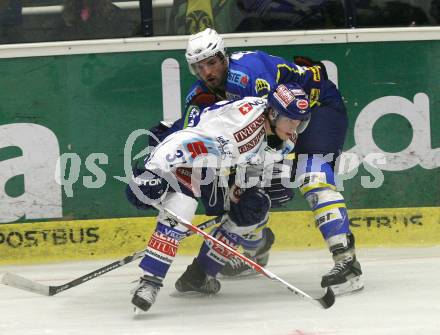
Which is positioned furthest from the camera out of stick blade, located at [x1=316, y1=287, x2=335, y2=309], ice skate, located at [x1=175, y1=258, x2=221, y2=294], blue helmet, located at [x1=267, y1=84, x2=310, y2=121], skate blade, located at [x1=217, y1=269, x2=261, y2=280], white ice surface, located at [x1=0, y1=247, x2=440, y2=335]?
skate blade, located at [x1=217, y1=269, x2=261, y2=280]

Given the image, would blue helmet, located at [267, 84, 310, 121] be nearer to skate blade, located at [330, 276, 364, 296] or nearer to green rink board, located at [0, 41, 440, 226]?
skate blade, located at [330, 276, 364, 296]

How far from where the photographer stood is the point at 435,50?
6125mm

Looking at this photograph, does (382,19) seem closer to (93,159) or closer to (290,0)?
(290,0)

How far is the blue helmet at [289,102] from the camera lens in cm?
450

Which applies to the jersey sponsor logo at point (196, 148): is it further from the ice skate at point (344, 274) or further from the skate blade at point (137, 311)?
the ice skate at point (344, 274)

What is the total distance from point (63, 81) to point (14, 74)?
0.94ft

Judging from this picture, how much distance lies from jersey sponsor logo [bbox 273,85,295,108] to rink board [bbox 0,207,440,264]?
5.60 ft

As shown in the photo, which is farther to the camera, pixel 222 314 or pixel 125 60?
pixel 125 60

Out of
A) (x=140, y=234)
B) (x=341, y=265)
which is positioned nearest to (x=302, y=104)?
(x=341, y=265)

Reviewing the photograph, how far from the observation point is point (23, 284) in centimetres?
493

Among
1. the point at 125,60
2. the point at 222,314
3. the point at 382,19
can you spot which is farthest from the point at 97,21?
the point at 222,314

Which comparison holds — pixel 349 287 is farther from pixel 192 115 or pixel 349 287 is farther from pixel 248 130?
pixel 192 115

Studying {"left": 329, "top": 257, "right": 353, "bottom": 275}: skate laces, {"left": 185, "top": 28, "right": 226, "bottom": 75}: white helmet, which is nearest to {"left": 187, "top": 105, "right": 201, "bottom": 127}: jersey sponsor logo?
{"left": 185, "top": 28, "right": 226, "bottom": 75}: white helmet

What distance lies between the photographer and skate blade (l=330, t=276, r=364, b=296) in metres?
4.82
